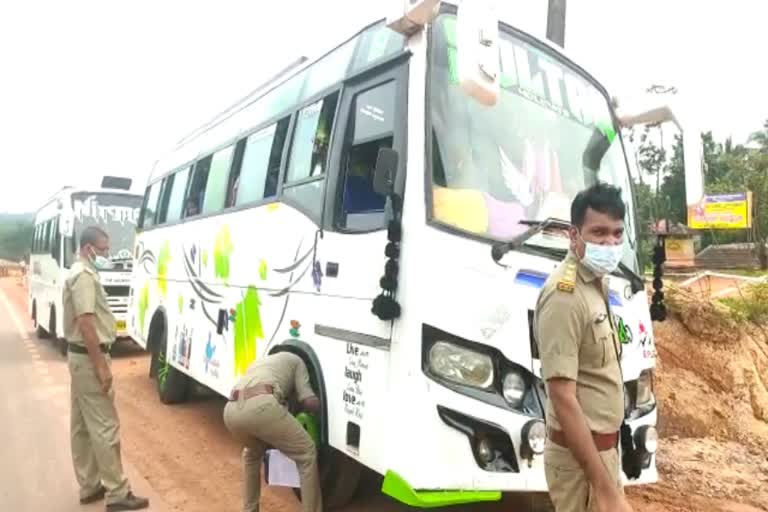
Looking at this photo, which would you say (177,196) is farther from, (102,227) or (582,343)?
(582,343)

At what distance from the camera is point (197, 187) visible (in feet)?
25.0

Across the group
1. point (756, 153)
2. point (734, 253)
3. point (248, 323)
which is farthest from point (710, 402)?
point (756, 153)

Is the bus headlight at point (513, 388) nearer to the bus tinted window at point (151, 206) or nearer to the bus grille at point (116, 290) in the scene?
the bus tinted window at point (151, 206)

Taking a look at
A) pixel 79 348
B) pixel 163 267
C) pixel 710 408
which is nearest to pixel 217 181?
pixel 163 267

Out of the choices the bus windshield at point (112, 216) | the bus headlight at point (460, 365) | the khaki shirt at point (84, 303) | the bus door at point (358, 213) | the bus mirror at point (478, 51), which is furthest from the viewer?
the bus windshield at point (112, 216)

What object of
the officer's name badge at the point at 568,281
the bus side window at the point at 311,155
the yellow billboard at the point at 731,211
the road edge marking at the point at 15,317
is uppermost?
the yellow billboard at the point at 731,211

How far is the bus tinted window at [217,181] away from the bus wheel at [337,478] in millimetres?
2977

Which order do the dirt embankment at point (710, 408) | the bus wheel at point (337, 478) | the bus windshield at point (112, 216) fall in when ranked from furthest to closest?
1. the bus windshield at point (112, 216)
2. the dirt embankment at point (710, 408)
3. the bus wheel at point (337, 478)

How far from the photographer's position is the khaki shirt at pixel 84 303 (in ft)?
15.5

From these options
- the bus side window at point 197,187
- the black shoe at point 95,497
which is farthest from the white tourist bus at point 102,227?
the black shoe at point 95,497

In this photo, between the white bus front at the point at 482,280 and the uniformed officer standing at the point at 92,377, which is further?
the uniformed officer standing at the point at 92,377

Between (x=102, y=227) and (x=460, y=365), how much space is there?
11.2m

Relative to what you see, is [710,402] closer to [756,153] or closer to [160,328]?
[160,328]

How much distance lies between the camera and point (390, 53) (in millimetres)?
3932
